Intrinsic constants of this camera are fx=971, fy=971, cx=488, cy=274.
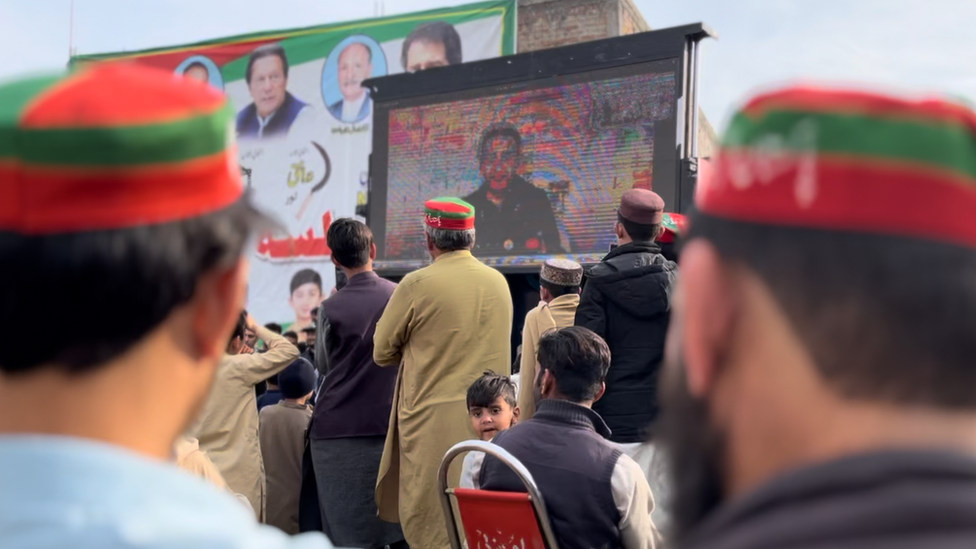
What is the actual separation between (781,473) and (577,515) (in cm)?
188

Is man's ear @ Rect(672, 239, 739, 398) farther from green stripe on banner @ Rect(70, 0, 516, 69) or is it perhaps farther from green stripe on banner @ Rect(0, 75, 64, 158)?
green stripe on banner @ Rect(70, 0, 516, 69)

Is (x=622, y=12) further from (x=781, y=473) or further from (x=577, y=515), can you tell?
(x=781, y=473)

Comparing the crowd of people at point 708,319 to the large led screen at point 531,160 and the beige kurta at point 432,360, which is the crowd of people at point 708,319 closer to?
the beige kurta at point 432,360

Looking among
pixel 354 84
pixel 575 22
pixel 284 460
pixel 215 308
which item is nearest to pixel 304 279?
pixel 354 84

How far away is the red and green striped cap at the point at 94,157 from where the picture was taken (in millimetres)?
790

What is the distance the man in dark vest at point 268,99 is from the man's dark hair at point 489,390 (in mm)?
10189

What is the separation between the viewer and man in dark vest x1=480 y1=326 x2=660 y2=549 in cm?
253

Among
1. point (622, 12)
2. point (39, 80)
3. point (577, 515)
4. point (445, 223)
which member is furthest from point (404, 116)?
point (39, 80)

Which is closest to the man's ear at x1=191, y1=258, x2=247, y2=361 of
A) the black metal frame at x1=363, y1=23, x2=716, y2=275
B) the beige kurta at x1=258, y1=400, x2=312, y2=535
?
the beige kurta at x1=258, y1=400, x2=312, y2=535

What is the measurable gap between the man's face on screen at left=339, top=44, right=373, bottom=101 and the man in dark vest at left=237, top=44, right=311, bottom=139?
74 cm

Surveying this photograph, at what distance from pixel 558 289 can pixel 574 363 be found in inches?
59.7

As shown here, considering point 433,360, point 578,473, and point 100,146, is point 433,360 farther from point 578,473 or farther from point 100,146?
point 100,146

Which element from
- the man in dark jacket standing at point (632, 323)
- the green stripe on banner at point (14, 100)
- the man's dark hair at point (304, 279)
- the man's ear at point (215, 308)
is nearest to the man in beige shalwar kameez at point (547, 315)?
the man in dark jacket standing at point (632, 323)

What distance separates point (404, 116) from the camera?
26.9ft
